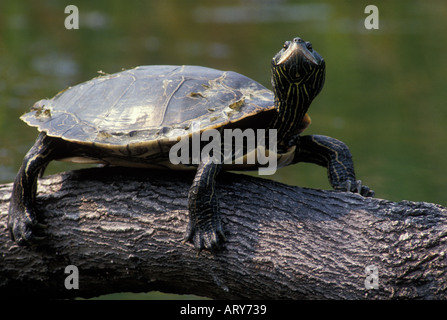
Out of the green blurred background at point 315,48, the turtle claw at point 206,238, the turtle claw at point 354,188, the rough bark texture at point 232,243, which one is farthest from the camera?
the green blurred background at point 315,48

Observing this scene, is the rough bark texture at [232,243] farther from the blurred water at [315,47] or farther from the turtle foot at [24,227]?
the blurred water at [315,47]

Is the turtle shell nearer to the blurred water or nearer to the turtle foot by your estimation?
the turtle foot

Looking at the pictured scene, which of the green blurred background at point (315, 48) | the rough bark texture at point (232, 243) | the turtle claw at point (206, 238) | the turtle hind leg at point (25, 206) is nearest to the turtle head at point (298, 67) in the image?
the rough bark texture at point (232, 243)

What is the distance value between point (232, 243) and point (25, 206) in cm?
121

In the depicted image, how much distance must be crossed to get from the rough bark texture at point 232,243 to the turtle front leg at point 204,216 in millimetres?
69

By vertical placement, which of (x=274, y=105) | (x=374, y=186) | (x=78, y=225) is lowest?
(x=374, y=186)

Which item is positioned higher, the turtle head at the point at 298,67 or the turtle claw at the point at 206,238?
the turtle head at the point at 298,67

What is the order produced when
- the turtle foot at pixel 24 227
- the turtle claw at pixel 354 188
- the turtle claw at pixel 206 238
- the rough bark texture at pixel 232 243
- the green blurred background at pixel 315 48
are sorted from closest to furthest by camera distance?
the rough bark texture at pixel 232 243
the turtle claw at pixel 206 238
the turtle foot at pixel 24 227
the turtle claw at pixel 354 188
the green blurred background at pixel 315 48

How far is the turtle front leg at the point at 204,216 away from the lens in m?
2.77

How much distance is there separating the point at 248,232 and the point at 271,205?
205 millimetres

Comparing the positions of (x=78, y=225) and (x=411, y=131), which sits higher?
(x=78, y=225)

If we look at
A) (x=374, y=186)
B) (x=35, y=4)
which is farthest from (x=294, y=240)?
(x=35, y=4)

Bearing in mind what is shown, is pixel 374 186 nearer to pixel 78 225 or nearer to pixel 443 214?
pixel 443 214

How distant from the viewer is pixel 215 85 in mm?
3270
